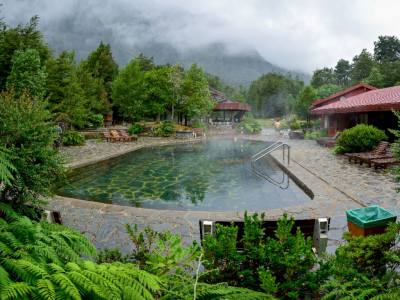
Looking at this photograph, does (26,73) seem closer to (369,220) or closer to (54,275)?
(369,220)

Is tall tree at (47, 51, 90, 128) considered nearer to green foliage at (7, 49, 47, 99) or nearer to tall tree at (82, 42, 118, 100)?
green foliage at (7, 49, 47, 99)

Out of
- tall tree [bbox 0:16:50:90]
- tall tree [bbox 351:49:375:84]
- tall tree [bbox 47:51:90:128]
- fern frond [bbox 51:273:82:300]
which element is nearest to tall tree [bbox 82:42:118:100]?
tall tree [bbox 47:51:90:128]

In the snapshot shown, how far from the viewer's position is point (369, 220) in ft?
17.1

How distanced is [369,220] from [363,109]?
1547 cm

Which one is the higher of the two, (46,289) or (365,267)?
(46,289)

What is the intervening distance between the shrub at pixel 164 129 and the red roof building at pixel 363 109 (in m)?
13.3

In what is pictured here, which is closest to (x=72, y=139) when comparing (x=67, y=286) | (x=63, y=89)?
(x=63, y=89)

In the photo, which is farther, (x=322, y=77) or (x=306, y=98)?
(x=322, y=77)

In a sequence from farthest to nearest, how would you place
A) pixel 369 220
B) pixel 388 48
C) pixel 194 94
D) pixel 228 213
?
pixel 388 48, pixel 194 94, pixel 228 213, pixel 369 220

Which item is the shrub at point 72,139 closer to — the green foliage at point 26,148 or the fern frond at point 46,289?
the green foliage at point 26,148

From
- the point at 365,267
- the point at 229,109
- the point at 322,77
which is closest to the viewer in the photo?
the point at 365,267

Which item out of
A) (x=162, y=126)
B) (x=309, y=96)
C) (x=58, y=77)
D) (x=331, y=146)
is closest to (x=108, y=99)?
(x=162, y=126)

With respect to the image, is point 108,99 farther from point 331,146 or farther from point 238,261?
point 238,261

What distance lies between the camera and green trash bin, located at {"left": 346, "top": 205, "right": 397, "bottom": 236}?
513cm
